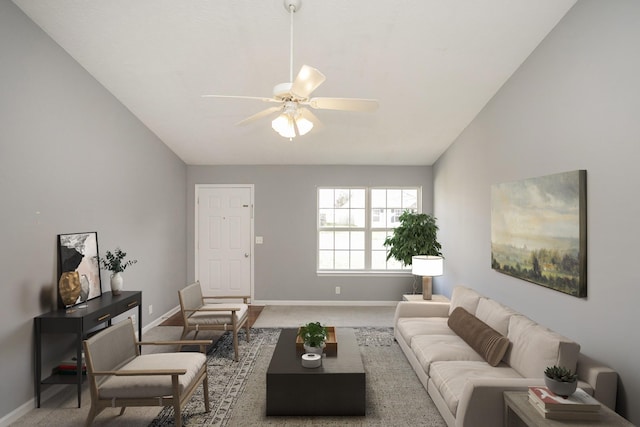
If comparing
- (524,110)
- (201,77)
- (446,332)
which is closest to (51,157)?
(201,77)

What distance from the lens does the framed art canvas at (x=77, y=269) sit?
338 cm

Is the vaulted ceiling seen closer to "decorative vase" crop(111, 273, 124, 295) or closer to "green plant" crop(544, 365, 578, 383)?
"decorative vase" crop(111, 273, 124, 295)

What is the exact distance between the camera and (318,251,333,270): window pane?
6.66 metres

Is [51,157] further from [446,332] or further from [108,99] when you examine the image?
[446,332]

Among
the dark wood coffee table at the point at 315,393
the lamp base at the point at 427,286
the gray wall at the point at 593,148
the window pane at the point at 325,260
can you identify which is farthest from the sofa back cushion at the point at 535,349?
the window pane at the point at 325,260

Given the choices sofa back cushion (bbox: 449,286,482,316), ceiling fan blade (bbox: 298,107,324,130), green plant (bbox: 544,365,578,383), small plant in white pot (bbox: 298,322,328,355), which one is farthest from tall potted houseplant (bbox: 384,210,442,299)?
green plant (bbox: 544,365,578,383)

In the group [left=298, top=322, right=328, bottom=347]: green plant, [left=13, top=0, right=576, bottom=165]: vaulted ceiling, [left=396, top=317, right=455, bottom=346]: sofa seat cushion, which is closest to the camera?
[left=13, top=0, right=576, bottom=165]: vaulted ceiling

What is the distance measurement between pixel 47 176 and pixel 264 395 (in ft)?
8.71

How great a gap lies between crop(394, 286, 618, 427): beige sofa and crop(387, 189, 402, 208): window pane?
252 cm

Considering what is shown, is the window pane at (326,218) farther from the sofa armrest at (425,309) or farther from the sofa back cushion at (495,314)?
the sofa back cushion at (495,314)

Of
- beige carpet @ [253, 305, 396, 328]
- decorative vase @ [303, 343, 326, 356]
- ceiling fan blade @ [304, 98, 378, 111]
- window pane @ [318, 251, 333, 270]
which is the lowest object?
beige carpet @ [253, 305, 396, 328]

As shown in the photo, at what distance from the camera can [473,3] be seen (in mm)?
2996

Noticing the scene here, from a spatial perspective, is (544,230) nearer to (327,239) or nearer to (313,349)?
(313,349)

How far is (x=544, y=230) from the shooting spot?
3252 mm
